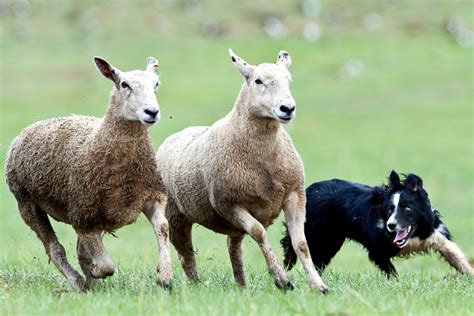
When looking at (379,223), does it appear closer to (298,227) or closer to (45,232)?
(298,227)

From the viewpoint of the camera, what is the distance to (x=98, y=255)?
909 cm

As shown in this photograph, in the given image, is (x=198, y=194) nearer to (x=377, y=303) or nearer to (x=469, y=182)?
(x=377, y=303)

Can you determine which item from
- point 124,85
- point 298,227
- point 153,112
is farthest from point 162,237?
Answer: point 124,85

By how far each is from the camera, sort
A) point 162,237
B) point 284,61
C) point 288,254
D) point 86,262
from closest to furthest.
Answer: point 162,237, point 86,262, point 284,61, point 288,254

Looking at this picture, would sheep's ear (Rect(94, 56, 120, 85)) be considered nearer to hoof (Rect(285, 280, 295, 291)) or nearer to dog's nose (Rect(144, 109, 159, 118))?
dog's nose (Rect(144, 109, 159, 118))

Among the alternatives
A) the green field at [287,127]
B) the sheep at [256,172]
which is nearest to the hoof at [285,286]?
the sheep at [256,172]

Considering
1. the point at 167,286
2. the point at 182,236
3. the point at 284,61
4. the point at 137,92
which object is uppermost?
the point at 284,61

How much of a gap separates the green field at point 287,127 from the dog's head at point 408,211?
1.52ft

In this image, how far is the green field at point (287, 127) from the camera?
8.12 meters

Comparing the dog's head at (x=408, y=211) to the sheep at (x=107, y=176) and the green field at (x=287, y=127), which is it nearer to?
the green field at (x=287, y=127)

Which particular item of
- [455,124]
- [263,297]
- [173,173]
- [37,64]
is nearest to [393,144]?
[455,124]

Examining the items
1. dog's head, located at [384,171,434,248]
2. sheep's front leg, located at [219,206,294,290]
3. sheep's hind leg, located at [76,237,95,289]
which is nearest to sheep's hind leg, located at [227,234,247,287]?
sheep's front leg, located at [219,206,294,290]

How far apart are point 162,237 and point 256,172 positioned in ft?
3.49

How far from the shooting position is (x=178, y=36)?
166 feet
